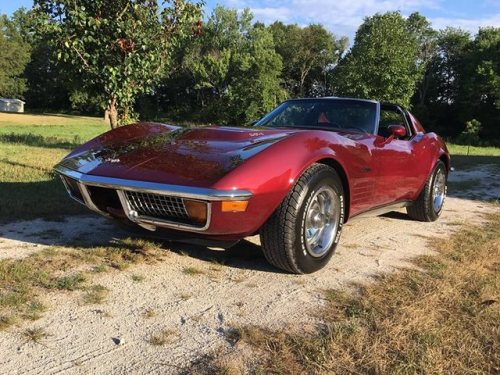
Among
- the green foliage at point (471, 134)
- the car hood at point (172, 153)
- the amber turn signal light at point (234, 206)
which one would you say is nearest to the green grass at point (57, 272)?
the car hood at point (172, 153)

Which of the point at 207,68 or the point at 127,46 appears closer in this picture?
the point at 127,46

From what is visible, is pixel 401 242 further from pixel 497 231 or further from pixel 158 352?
pixel 158 352

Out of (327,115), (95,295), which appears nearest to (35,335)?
(95,295)

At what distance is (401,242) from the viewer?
4988 mm

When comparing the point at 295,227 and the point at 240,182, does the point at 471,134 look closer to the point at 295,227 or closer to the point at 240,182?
the point at 295,227

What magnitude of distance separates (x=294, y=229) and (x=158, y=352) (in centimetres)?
132

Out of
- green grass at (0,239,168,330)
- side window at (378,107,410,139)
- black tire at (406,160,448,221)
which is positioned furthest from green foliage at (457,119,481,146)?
green grass at (0,239,168,330)

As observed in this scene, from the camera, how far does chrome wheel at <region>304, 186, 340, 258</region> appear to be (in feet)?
12.3

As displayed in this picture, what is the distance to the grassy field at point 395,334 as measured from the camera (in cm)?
247

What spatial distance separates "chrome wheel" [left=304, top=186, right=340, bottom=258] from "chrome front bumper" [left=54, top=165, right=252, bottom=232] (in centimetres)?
74

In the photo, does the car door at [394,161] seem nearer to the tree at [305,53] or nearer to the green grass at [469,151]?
the green grass at [469,151]

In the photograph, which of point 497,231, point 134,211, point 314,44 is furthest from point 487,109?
point 134,211

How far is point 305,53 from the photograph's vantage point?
202 ft

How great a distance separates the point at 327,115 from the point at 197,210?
7.22 feet
